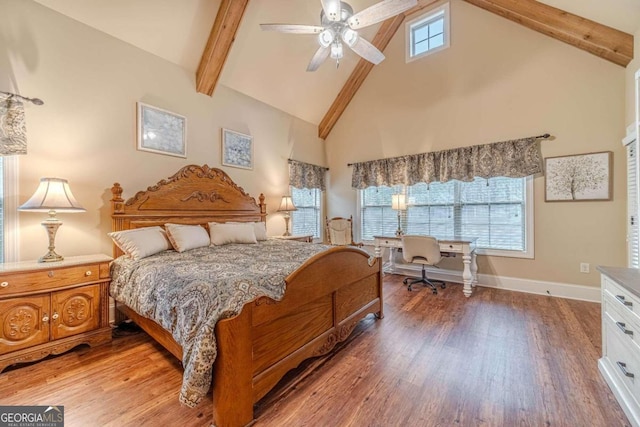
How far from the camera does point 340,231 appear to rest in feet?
17.6

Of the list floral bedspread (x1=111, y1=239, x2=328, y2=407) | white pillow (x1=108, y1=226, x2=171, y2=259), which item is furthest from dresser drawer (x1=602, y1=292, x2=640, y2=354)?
white pillow (x1=108, y1=226, x2=171, y2=259)

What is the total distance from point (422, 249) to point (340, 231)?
6.21ft

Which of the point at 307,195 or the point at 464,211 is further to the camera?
the point at 307,195

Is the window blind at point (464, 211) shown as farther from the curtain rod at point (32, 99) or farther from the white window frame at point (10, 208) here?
the white window frame at point (10, 208)

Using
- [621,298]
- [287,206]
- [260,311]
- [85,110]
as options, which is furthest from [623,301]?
[85,110]

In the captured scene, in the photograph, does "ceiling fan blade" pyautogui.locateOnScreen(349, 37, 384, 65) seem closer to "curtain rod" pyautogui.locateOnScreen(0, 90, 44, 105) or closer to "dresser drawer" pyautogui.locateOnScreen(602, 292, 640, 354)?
"dresser drawer" pyautogui.locateOnScreen(602, 292, 640, 354)

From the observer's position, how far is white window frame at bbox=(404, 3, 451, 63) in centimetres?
438

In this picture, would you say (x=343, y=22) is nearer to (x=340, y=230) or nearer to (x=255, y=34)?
(x=255, y=34)

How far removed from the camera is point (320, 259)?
201 cm

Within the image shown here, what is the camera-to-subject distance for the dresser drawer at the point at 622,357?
1439mm

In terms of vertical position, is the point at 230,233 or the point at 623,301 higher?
the point at 230,233

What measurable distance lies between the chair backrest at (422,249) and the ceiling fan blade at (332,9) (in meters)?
2.88

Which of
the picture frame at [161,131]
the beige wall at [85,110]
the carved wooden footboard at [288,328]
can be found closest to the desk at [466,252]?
the carved wooden footboard at [288,328]

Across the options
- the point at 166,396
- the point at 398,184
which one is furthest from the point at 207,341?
the point at 398,184
